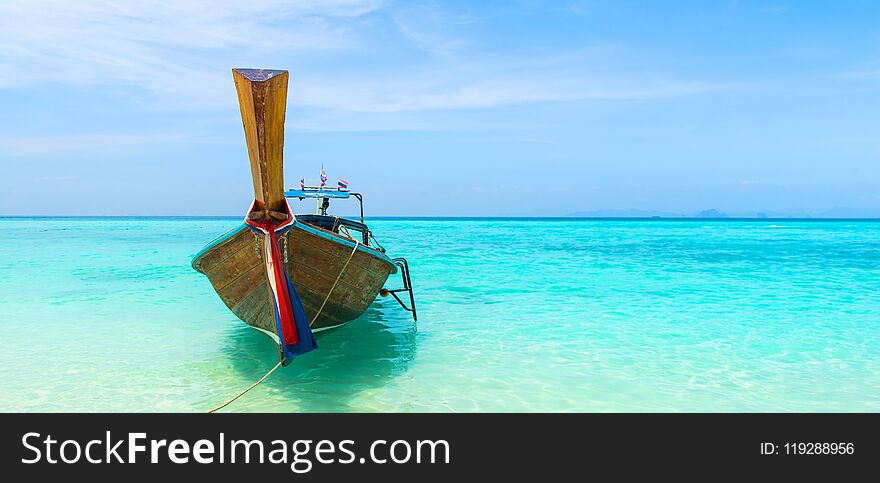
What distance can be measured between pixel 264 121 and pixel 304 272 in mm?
3076

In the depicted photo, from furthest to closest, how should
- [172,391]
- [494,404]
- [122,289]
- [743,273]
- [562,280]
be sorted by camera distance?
[743,273], [562,280], [122,289], [172,391], [494,404]

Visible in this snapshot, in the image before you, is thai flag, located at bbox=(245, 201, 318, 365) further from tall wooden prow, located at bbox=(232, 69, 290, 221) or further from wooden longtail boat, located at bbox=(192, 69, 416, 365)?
tall wooden prow, located at bbox=(232, 69, 290, 221)

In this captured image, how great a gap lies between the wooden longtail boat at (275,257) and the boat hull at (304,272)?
14 millimetres

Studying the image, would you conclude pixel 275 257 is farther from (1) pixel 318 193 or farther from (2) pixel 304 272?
(1) pixel 318 193

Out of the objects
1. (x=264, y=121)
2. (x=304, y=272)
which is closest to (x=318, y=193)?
(x=304, y=272)

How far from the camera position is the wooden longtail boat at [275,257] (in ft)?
18.3

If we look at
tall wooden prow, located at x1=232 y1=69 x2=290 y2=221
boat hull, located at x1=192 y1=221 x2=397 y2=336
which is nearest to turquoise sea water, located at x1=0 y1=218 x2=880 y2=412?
boat hull, located at x1=192 y1=221 x2=397 y2=336

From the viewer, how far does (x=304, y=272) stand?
809cm

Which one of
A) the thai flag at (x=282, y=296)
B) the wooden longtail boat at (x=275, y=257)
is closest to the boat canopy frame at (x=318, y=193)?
the wooden longtail boat at (x=275, y=257)

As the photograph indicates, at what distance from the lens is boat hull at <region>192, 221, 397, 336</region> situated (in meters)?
7.69

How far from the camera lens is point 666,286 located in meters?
17.7
